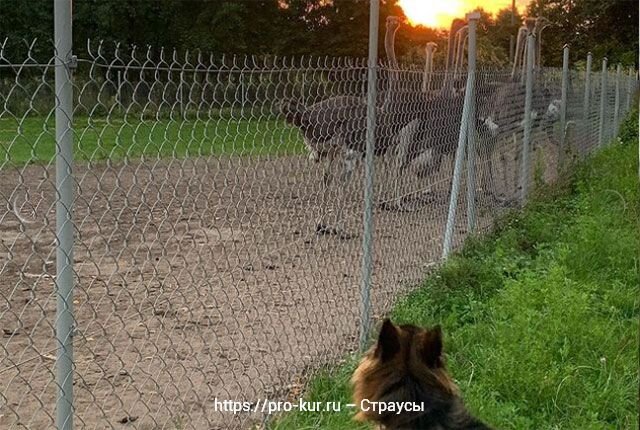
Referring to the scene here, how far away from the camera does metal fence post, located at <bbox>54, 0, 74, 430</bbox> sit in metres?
2.33

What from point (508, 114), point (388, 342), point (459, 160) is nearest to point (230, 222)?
point (459, 160)

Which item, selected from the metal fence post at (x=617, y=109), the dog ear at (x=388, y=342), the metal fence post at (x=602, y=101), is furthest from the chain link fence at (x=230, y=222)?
the metal fence post at (x=617, y=109)

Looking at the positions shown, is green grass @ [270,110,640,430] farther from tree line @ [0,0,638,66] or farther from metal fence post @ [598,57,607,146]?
tree line @ [0,0,638,66]

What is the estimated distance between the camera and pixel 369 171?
179 inches

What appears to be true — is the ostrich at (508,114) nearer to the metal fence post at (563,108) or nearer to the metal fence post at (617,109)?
the metal fence post at (563,108)

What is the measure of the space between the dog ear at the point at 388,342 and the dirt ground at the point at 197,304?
4.20 feet

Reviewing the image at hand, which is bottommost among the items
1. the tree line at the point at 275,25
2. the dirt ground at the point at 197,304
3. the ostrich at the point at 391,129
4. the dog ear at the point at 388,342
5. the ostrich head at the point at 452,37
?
the dirt ground at the point at 197,304

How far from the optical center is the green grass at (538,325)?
12.7ft

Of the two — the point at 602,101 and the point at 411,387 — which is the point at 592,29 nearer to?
the point at 602,101

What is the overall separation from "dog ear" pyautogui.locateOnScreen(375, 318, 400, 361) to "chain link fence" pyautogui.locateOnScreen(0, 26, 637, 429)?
3.54ft

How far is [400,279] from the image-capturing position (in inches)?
234

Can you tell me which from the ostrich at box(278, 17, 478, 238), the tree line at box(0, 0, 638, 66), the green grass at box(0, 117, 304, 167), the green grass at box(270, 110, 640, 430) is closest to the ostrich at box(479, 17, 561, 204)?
the ostrich at box(278, 17, 478, 238)

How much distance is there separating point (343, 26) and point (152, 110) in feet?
136

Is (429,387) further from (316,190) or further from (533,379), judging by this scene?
(316,190)
